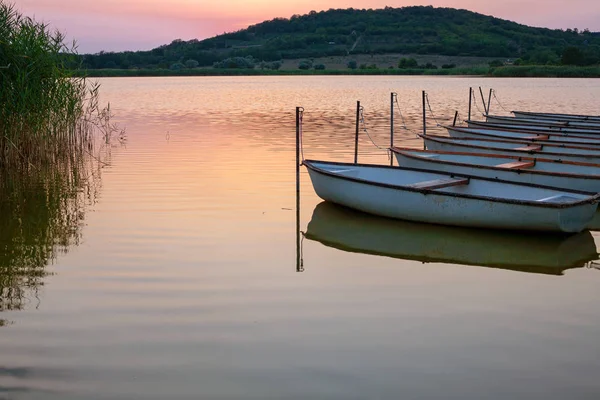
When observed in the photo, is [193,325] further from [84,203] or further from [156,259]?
[84,203]

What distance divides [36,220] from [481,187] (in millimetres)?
6737

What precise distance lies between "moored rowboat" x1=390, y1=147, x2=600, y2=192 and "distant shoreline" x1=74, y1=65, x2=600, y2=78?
64914mm

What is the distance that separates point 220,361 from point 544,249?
5.35 meters

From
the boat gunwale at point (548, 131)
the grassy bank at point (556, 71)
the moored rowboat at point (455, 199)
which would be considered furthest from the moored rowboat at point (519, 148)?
the grassy bank at point (556, 71)

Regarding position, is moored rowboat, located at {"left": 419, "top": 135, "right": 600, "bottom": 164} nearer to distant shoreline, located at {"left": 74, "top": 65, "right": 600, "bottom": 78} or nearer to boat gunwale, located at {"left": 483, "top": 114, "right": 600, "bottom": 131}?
boat gunwale, located at {"left": 483, "top": 114, "right": 600, "bottom": 131}

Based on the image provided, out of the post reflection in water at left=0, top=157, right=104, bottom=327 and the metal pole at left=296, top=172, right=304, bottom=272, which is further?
the metal pole at left=296, top=172, right=304, bottom=272

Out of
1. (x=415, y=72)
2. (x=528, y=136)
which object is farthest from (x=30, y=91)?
(x=415, y=72)

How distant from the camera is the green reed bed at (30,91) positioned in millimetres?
15094

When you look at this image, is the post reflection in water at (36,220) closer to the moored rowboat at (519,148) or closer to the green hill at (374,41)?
the moored rowboat at (519,148)

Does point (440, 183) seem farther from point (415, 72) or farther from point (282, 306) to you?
point (415, 72)

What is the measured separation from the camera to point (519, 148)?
16.1 metres

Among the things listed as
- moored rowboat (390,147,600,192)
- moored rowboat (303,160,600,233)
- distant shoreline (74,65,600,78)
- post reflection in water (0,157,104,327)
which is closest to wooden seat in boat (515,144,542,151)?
moored rowboat (390,147,600,192)

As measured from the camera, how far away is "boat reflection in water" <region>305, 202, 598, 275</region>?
9.16 metres

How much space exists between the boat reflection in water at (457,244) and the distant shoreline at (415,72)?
68.0m
